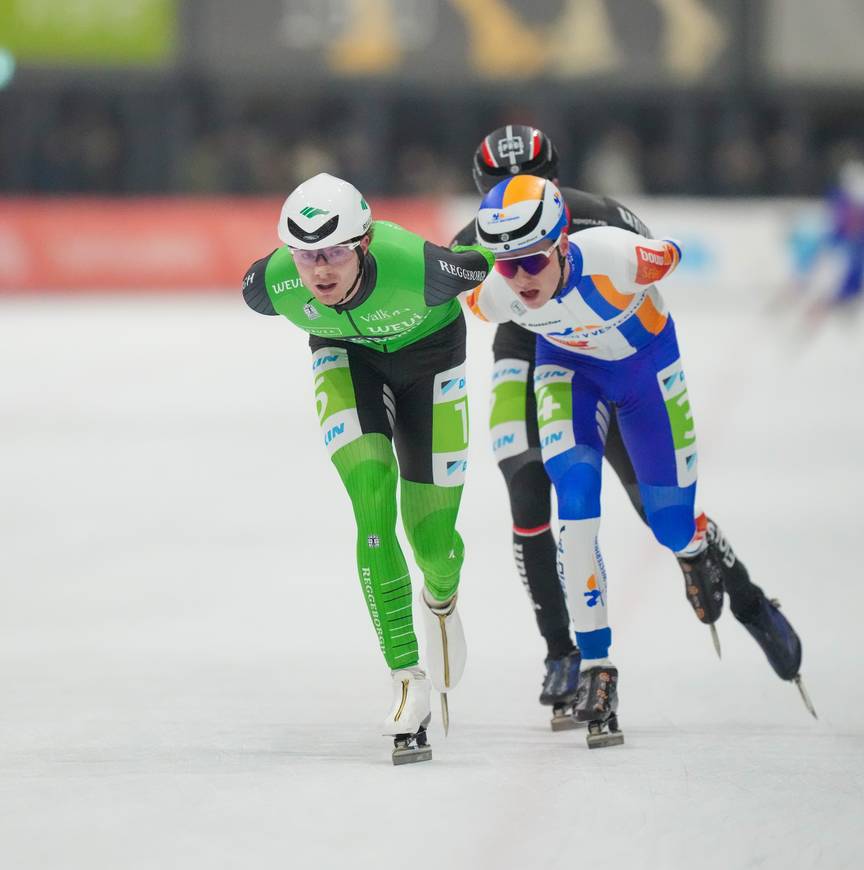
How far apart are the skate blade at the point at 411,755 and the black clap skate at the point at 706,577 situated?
1.14 metres

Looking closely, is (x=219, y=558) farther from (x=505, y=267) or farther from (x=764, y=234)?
(x=764, y=234)

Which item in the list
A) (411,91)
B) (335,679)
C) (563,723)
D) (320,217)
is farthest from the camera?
(411,91)

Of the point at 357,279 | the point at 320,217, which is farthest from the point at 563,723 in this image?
the point at 320,217

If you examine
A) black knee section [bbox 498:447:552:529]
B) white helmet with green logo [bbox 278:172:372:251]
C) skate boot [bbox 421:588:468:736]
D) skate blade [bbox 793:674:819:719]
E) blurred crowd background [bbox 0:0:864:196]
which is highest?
blurred crowd background [bbox 0:0:864:196]

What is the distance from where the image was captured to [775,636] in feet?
17.8

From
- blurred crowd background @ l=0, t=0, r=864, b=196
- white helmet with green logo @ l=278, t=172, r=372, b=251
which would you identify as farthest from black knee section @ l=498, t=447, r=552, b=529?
blurred crowd background @ l=0, t=0, r=864, b=196

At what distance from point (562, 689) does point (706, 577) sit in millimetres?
607

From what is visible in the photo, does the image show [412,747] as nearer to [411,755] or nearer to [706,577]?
[411,755]

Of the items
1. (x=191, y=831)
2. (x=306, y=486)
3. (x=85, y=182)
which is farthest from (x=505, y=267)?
(x=85, y=182)

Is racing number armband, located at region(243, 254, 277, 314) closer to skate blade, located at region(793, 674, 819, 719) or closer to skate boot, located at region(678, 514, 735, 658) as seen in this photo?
skate boot, located at region(678, 514, 735, 658)

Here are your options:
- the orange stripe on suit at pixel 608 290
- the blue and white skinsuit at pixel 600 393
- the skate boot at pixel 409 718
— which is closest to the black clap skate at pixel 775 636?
the blue and white skinsuit at pixel 600 393

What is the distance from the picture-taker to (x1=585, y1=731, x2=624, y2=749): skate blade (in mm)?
4855

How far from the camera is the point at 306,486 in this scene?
9.52 m

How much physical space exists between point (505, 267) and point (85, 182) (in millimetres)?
16458
